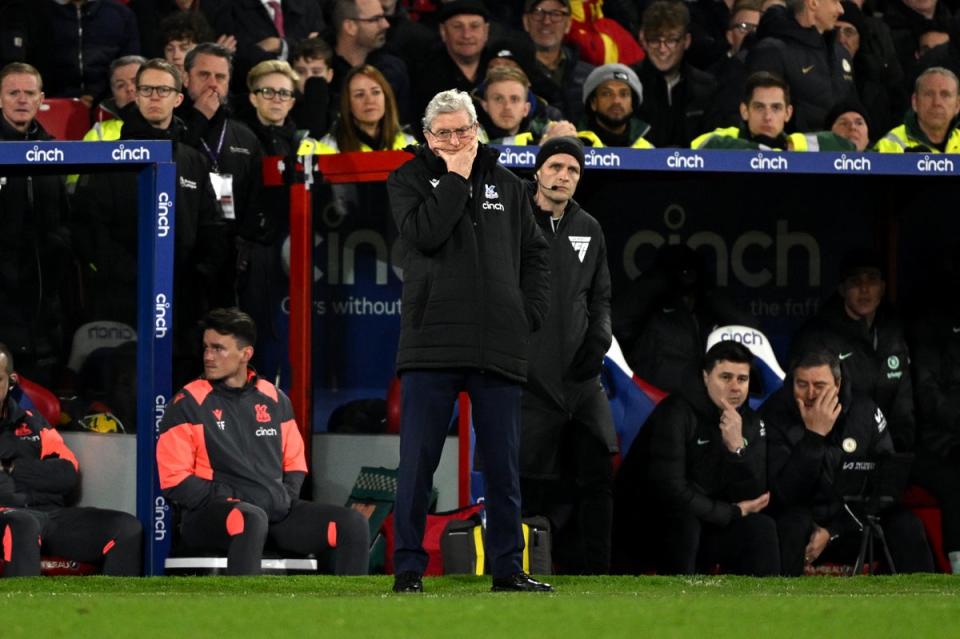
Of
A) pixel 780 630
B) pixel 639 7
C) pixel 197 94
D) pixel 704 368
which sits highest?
pixel 639 7

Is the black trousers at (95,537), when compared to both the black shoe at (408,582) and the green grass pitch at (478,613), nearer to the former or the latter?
the green grass pitch at (478,613)

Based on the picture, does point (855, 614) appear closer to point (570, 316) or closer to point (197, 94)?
point (570, 316)

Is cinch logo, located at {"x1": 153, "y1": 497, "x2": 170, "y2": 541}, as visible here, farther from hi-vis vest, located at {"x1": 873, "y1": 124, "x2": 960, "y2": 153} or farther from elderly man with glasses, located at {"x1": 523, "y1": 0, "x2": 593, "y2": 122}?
hi-vis vest, located at {"x1": 873, "y1": 124, "x2": 960, "y2": 153}

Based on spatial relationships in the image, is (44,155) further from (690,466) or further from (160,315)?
(690,466)

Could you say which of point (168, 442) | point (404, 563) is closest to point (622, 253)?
point (168, 442)

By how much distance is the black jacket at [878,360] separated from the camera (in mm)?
10617

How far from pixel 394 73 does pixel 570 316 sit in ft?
12.0

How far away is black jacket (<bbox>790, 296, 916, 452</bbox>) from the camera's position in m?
10.6

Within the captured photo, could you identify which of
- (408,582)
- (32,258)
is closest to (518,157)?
(32,258)

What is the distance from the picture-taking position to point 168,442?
9.28 metres

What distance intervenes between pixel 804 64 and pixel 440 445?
5.96 metres

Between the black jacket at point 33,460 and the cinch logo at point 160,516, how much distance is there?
0.42m

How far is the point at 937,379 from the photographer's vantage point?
426 inches

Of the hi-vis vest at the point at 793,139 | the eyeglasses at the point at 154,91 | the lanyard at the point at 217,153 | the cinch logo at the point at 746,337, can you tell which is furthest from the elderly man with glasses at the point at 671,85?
the eyeglasses at the point at 154,91
